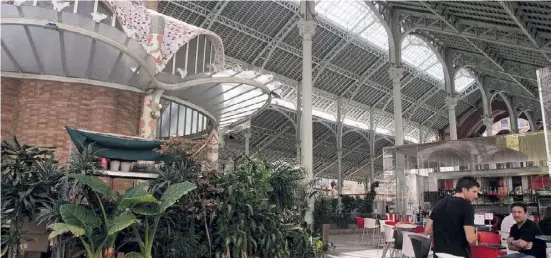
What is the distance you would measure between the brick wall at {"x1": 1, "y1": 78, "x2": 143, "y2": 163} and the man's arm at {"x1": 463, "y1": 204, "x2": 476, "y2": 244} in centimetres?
739

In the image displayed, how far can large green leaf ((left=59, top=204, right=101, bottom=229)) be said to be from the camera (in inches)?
222

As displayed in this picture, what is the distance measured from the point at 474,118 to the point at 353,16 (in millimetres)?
23873

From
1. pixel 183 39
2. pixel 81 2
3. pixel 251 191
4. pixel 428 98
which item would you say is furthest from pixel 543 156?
pixel 428 98

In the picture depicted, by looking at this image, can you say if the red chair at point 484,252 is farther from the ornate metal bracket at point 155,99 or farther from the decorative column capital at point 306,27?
the decorative column capital at point 306,27

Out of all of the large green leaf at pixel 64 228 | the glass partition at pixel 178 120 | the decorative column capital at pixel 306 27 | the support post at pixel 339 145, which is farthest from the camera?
the support post at pixel 339 145

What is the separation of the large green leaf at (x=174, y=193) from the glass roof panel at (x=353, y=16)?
19.6 m

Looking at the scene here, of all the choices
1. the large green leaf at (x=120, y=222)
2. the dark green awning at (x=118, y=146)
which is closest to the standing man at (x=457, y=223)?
the large green leaf at (x=120, y=222)

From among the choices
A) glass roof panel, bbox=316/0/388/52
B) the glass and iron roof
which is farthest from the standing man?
glass roof panel, bbox=316/0/388/52

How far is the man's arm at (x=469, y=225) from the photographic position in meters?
3.83

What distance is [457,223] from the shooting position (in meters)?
3.96

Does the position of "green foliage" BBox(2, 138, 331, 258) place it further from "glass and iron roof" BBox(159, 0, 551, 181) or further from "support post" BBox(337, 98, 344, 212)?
"support post" BBox(337, 98, 344, 212)

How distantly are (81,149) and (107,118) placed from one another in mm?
→ 2073

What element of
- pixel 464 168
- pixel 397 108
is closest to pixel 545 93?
pixel 464 168

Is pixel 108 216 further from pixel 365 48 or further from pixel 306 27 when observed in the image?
pixel 365 48
